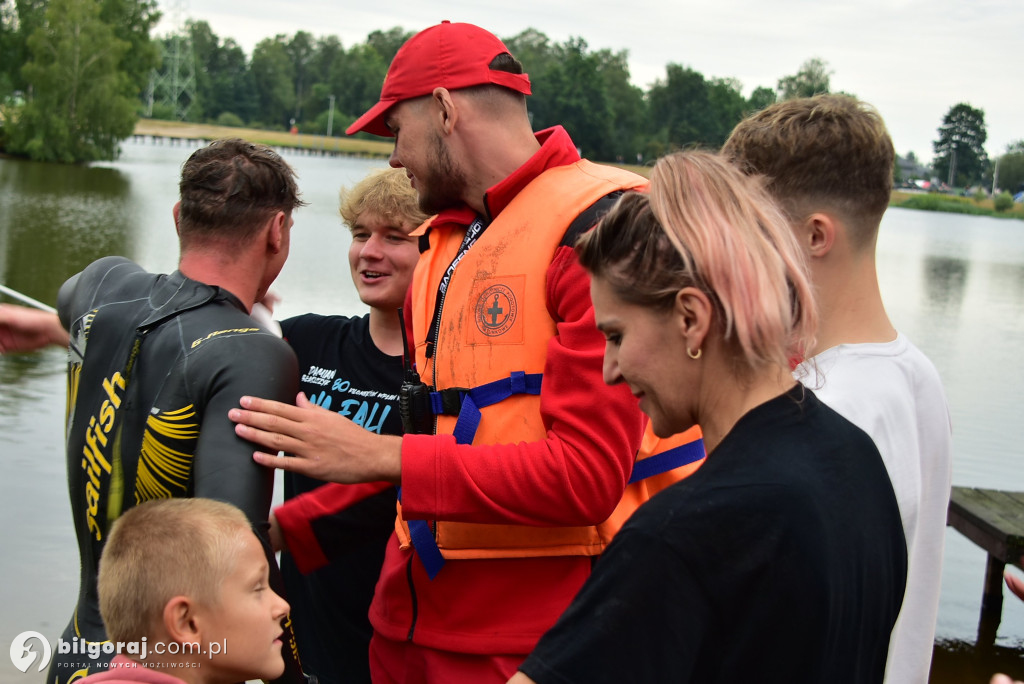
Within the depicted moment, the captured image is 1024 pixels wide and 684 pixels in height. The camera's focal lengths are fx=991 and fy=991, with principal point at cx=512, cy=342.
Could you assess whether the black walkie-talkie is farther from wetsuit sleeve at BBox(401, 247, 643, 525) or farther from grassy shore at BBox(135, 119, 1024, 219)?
grassy shore at BBox(135, 119, 1024, 219)

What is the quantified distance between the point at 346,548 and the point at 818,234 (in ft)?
5.99

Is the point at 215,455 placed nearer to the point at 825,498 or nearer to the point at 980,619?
the point at 825,498

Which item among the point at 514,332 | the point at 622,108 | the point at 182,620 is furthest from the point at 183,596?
the point at 622,108

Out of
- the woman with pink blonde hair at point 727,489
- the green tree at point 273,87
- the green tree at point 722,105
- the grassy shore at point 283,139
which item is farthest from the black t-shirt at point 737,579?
the green tree at point 273,87

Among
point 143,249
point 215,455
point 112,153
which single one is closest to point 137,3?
point 112,153

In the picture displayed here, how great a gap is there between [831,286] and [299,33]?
169 m

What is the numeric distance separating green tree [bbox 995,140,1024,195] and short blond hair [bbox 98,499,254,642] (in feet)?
400

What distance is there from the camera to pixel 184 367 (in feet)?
8.05

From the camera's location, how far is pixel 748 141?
256 centimetres

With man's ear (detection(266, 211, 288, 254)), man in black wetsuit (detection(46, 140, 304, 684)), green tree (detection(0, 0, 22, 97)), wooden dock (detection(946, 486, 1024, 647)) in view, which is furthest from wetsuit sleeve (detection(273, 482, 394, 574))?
Answer: green tree (detection(0, 0, 22, 97))

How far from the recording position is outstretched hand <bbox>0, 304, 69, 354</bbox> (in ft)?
10.7

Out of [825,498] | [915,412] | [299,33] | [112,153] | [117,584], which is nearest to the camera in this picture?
[825,498]

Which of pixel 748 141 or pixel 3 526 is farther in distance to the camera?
pixel 3 526

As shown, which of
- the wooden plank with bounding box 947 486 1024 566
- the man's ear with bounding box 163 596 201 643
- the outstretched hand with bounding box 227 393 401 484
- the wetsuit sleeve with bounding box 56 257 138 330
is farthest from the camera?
the wooden plank with bounding box 947 486 1024 566
